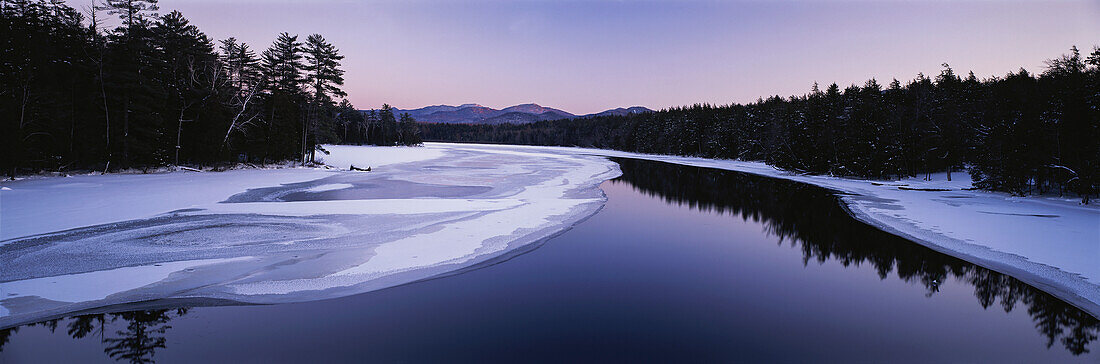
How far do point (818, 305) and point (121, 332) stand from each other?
34.4 ft

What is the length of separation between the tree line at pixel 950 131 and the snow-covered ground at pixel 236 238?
21.9 meters

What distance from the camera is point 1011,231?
1330 cm

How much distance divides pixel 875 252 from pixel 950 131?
31.7 metres

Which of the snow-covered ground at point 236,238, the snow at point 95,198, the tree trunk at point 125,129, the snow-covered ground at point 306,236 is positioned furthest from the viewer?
the tree trunk at point 125,129

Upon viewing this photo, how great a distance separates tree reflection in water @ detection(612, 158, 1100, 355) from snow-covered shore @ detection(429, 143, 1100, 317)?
412mm

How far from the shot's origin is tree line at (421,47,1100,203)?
20.7 m

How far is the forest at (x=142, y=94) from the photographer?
22.8 m

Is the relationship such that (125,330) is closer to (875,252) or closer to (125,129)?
(875,252)

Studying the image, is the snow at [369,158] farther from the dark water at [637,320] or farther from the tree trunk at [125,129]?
the dark water at [637,320]

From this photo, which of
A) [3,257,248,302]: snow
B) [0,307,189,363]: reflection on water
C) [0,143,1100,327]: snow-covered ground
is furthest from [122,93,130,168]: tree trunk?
[0,307,189,363]: reflection on water

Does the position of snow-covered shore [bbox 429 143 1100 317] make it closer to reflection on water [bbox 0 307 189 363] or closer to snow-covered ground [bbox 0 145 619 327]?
snow-covered ground [bbox 0 145 619 327]

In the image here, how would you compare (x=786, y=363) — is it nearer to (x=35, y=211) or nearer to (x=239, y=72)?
(x=35, y=211)

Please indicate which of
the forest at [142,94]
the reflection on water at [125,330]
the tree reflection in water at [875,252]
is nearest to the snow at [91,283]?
the reflection on water at [125,330]

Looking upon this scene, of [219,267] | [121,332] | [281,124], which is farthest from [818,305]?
[281,124]
